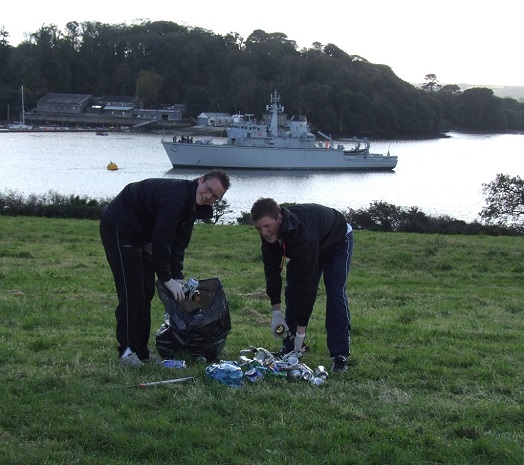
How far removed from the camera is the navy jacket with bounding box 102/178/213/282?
6.19 meters

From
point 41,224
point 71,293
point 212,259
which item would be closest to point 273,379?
point 71,293

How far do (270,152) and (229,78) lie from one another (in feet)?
181

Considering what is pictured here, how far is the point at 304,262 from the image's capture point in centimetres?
626

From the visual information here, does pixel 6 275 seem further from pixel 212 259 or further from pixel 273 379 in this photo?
pixel 273 379

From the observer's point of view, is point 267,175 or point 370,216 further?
point 267,175

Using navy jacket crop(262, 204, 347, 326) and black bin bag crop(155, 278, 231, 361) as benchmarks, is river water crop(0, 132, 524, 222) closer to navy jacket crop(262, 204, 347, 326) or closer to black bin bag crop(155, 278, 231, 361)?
black bin bag crop(155, 278, 231, 361)

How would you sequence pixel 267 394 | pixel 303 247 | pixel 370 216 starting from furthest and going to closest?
pixel 370 216 < pixel 303 247 < pixel 267 394

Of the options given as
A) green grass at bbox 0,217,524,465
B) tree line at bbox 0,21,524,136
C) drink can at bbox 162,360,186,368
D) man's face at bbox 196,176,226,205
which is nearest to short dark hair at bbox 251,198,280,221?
man's face at bbox 196,176,226,205

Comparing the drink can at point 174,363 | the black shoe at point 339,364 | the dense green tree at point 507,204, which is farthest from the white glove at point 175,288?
the dense green tree at point 507,204

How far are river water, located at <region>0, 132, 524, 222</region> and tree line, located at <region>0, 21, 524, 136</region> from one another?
15756 millimetres

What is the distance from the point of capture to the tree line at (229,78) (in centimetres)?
11269

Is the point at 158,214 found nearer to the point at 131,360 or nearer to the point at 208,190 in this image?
the point at 208,190

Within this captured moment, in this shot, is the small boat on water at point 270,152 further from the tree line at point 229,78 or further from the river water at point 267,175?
the tree line at point 229,78

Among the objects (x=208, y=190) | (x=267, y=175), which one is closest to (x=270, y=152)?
(x=267, y=175)
